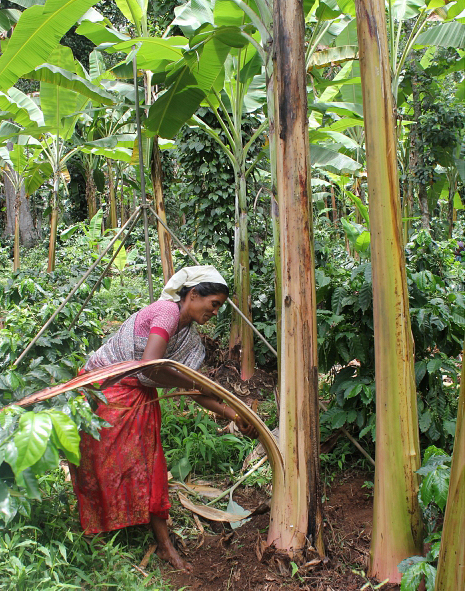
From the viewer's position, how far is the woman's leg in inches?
90.7

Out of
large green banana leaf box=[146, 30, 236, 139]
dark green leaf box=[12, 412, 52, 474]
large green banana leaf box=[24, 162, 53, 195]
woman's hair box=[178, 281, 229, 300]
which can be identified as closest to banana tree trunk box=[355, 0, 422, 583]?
woman's hair box=[178, 281, 229, 300]

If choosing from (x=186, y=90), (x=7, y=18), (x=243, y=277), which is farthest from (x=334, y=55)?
(x=7, y=18)

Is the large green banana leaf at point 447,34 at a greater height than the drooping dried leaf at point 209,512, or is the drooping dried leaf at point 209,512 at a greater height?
the large green banana leaf at point 447,34

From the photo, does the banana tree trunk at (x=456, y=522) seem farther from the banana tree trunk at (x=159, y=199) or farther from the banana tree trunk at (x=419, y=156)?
the banana tree trunk at (x=419, y=156)

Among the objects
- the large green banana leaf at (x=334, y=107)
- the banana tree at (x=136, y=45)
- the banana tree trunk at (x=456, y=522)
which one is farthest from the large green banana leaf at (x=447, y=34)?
the banana tree trunk at (x=456, y=522)

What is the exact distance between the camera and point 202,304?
229 cm

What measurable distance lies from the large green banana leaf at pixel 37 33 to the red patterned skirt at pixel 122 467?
2167mm

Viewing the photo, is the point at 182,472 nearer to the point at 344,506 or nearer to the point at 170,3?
the point at 344,506

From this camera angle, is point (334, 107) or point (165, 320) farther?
point (334, 107)

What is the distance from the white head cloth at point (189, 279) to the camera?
7.46 feet

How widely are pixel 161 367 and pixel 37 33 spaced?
2338 millimetres

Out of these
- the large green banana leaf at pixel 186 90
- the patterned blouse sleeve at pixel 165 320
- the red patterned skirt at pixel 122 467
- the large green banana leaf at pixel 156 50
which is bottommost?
the red patterned skirt at pixel 122 467

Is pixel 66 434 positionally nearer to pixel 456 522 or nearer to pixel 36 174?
pixel 456 522

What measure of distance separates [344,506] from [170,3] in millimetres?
5481
